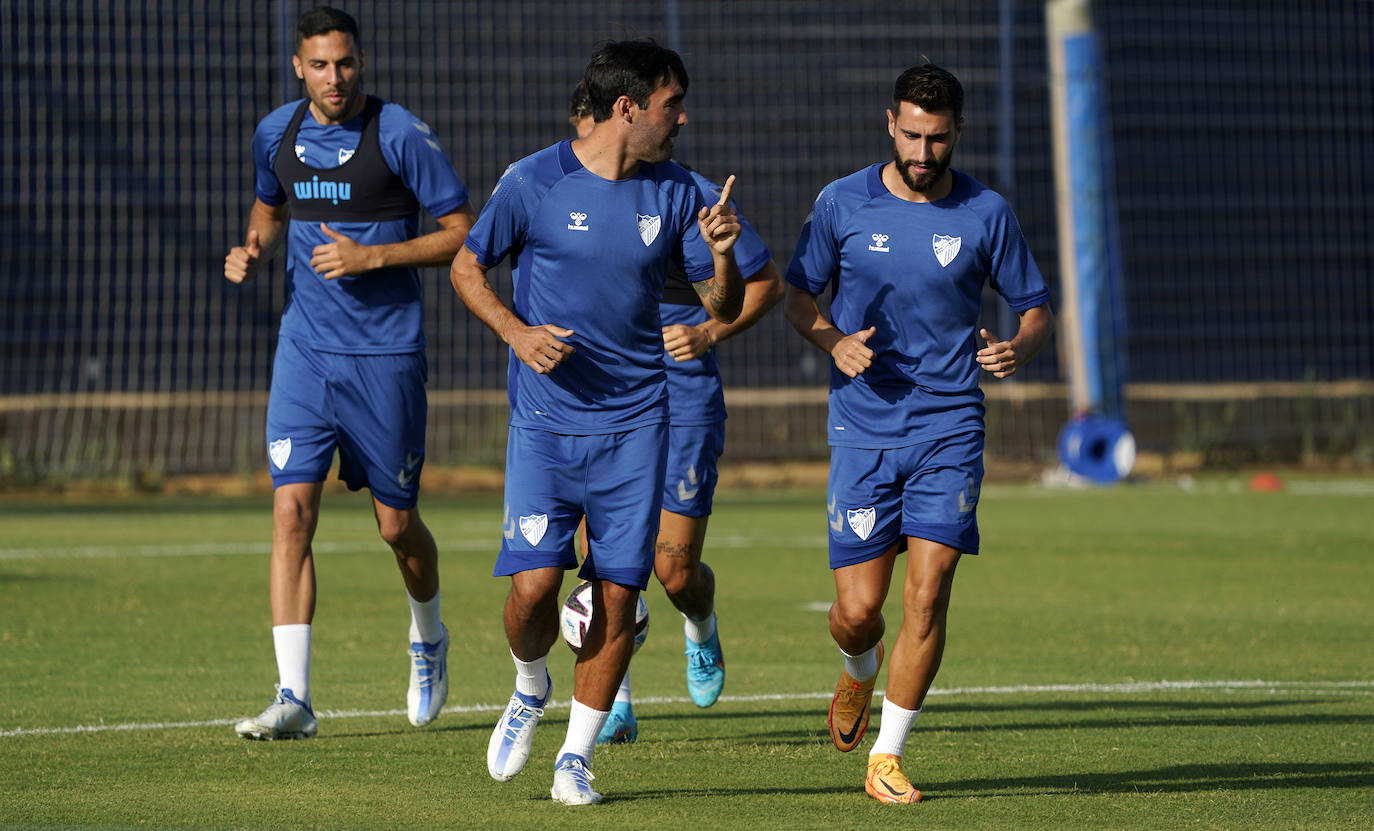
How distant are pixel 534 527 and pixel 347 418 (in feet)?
5.66

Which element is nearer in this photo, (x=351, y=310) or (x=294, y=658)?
(x=294, y=658)

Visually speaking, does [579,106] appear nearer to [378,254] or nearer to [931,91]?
[378,254]

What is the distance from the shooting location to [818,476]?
69.8 ft

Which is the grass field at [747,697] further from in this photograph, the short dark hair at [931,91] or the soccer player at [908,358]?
the short dark hair at [931,91]

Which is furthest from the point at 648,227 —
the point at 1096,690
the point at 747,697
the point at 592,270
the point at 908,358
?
the point at 1096,690

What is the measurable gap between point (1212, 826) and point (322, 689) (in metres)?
3.81

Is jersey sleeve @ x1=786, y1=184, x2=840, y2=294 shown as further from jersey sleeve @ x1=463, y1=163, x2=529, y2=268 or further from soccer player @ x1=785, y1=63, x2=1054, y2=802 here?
jersey sleeve @ x1=463, y1=163, x2=529, y2=268

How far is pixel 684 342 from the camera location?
5.54 m

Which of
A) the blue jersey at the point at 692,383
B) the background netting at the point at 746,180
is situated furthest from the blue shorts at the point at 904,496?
the background netting at the point at 746,180

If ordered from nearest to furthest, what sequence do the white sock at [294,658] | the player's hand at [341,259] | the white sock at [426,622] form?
the white sock at [294,658], the player's hand at [341,259], the white sock at [426,622]

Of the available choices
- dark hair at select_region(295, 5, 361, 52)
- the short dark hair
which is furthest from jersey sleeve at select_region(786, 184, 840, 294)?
dark hair at select_region(295, 5, 361, 52)

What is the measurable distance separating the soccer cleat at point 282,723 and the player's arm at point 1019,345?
2.57m

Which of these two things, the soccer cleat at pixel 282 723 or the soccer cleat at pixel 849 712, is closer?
the soccer cleat at pixel 849 712

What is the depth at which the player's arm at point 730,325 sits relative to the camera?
553cm
